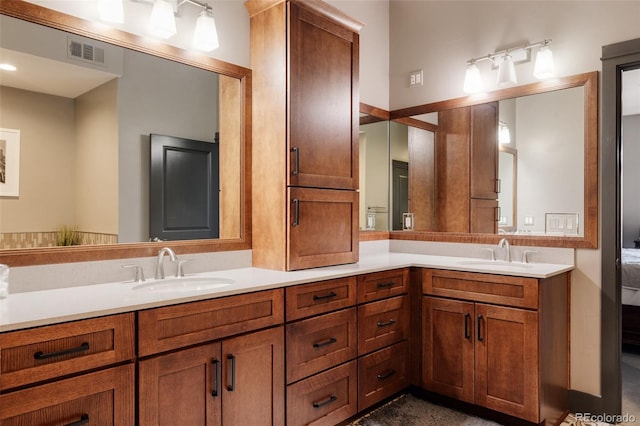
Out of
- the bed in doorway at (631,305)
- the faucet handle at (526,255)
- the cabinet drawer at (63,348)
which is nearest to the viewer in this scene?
the cabinet drawer at (63,348)

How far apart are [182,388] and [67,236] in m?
0.84

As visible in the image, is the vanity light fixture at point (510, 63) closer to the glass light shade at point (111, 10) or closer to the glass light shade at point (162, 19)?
the glass light shade at point (162, 19)

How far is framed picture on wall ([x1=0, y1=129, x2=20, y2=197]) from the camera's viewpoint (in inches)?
67.1

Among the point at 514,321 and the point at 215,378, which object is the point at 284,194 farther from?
the point at 514,321

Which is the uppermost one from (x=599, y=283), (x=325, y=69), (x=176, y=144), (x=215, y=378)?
(x=325, y=69)

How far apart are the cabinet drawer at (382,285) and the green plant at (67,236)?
1380mm

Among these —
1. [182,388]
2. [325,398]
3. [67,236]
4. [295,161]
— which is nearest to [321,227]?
[295,161]

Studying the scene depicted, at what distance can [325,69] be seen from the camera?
2477 millimetres

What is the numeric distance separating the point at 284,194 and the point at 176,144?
0.61m

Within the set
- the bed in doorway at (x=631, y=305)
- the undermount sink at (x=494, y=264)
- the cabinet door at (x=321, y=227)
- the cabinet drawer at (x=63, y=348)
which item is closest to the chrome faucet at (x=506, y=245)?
the undermount sink at (x=494, y=264)

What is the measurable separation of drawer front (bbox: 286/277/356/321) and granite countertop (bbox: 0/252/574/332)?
4 cm

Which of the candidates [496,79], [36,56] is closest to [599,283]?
[496,79]

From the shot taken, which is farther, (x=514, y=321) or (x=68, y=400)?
(x=514, y=321)

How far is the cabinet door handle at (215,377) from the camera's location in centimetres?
169
